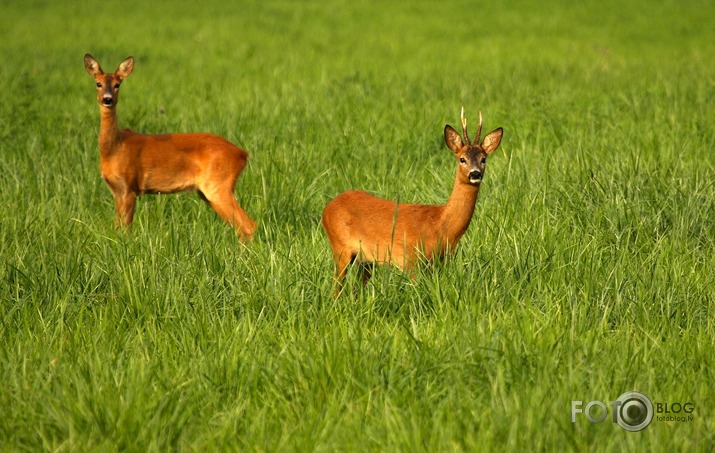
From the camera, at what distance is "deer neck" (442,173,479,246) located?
4.55m

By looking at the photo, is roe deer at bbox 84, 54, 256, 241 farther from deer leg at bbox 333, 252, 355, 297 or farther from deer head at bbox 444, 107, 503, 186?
deer head at bbox 444, 107, 503, 186

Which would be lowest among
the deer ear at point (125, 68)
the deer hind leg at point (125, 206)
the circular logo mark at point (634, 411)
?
the deer hind leg at point (125, 206)

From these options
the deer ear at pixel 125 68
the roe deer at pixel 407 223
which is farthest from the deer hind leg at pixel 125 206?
the roe deer at pixel 407 223

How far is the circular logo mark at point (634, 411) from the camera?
3.14 meters

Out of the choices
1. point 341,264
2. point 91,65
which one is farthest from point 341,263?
point 91,65

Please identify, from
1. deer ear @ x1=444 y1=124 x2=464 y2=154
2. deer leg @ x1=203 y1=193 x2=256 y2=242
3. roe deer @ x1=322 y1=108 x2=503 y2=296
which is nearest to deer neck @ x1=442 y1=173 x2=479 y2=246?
roe deer @ x1=322 y1=108 x2=503 y2=296

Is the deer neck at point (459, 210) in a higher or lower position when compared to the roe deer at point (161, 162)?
higher

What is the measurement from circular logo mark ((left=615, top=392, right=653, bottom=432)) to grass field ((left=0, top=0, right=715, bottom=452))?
5 centimetres

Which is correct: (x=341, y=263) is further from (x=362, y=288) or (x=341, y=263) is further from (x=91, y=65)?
(x=91, y=65)

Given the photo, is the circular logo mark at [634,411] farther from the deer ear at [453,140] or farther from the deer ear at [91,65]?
the deer ear at [91,65]

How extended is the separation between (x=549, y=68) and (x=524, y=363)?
360 inches

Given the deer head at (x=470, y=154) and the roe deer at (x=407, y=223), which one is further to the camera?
the roe deer at (x=407, y=223)

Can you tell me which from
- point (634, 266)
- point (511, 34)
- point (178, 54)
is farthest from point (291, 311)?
point (511, 34)

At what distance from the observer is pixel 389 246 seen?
465 centimetres
